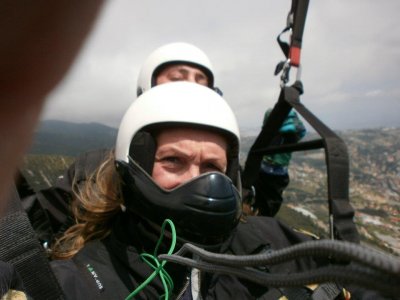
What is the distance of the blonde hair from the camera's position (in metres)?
1.53

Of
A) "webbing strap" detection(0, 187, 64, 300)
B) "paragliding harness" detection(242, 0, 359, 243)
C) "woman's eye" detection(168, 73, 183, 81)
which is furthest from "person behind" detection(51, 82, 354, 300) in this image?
"woman's eye" detection(168, 73, 183, 81)

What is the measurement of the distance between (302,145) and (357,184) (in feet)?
326

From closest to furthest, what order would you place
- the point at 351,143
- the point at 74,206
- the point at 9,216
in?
the point at 9,216, the point at 74,206, the point at 351,143

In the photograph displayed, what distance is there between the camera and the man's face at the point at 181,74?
3.12 m

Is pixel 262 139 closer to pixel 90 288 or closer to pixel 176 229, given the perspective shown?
pixel 176 229

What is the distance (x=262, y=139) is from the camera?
2.11 m

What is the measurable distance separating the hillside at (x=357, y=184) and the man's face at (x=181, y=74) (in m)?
2.72

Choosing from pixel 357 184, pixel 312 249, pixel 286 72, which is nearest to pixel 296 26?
pixel 286 72

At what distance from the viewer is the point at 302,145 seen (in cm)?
158

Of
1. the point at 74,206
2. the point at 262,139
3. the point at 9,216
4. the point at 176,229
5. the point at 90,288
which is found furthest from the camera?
the point at 262,139

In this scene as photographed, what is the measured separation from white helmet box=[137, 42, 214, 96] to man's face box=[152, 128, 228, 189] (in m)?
1.72

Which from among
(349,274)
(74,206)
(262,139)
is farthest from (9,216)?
(262,139)

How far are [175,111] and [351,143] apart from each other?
162m

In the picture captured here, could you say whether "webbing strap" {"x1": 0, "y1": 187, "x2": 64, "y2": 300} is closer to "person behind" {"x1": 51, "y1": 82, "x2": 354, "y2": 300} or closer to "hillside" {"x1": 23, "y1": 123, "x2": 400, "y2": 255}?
"person behind" {"x1": 51, "y1": 82, "x2": 354, "y2": 300}
